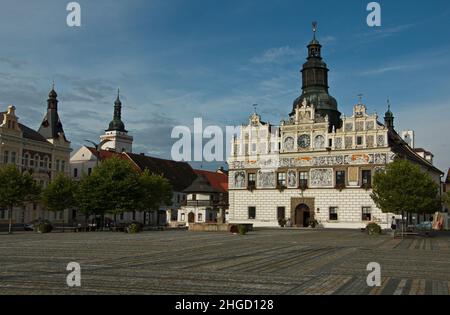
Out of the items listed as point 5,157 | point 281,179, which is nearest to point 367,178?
point 281,179

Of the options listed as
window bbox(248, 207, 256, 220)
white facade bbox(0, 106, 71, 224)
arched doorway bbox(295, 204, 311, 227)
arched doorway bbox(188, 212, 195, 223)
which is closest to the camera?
white facade bbox(0, 106, 71, 224)

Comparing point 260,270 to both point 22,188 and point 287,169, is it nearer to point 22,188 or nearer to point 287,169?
point 22,188

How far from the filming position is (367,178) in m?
58.1

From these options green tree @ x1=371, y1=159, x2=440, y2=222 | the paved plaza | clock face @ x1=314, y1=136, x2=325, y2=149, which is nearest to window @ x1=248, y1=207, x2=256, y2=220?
clock face @ x1=314, y1=136, x2=325, y2=149

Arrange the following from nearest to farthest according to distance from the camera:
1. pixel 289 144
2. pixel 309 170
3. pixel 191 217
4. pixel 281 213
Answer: pixel 309 170 → pixel 289 144 → pixel 281 213 → pixel 191 217

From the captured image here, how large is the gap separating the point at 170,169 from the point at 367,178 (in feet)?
138

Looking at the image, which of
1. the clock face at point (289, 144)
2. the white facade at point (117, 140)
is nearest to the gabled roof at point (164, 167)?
the clock face at point (289, 144)

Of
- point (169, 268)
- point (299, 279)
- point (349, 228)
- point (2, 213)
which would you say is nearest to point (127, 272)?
point (169, 268)

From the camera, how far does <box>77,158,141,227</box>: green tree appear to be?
5038cm

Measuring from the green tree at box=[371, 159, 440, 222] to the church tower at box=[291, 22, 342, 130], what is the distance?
20743 millimetres

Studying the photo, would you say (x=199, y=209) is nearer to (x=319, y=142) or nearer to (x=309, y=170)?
(x=309, y=170)

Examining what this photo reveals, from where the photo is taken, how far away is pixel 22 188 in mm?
48062

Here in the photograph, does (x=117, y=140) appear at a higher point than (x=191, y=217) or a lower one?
higher

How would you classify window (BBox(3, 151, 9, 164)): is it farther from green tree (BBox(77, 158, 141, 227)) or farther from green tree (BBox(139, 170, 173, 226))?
green tree (BBox(139, 170, 173, 226))
